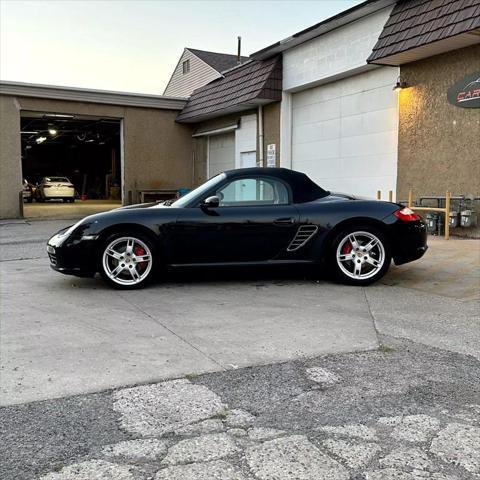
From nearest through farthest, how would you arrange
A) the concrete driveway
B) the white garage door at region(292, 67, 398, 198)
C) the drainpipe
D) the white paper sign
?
the concrete driveway, the white garage door at region(292, 67, 398, 198), the white paper sign, the drainpipe

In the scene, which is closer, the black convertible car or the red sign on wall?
the black convertible car

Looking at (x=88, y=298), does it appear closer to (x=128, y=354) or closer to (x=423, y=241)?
(x=128, y=354)

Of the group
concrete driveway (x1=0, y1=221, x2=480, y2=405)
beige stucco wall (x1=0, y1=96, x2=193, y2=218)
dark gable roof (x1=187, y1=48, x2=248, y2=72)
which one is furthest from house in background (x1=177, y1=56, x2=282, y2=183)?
dark gable roof (x1=187, y1=48, x2=248, y2=72)

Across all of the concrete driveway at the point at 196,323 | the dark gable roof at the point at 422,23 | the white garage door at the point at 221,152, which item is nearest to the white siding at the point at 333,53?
the dark gable roof at the point at 422,23

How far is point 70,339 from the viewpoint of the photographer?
4078mm

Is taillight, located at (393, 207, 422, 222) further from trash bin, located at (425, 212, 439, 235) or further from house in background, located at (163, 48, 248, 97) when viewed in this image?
house in background, located at (163, 48, 248, 97)

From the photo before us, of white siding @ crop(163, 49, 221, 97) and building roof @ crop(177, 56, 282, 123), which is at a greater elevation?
white siding @ crop(163, 49, 221, 97)

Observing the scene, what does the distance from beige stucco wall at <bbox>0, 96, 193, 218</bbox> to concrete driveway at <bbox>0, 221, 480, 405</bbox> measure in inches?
424

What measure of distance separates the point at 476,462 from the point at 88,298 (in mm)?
4167

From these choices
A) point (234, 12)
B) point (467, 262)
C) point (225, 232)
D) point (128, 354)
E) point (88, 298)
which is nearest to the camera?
point (128, 354)

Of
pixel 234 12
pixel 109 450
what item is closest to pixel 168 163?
pixel 234 12

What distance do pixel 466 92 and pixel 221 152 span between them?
10.1 meters

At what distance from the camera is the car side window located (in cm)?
614

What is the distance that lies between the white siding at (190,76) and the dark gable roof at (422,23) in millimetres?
17740
